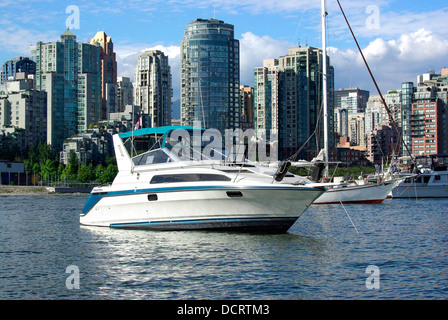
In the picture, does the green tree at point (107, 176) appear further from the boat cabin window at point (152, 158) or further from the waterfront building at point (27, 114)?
the boat cabin window at point (152, 158)

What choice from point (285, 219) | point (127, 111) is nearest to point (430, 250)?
point (285, 219)

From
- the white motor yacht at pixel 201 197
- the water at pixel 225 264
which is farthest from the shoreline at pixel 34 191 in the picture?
the white motor yacht at pixel 201 197

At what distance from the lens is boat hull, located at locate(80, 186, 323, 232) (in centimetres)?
2552

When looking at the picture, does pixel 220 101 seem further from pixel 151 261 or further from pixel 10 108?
pixel 151 261

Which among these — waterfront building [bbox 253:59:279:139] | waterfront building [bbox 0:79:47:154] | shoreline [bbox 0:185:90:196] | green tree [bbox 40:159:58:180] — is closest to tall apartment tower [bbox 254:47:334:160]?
waterfront building [bbox 253:59:279:139]

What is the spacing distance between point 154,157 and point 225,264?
10.6 m

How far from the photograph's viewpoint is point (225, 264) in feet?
66.3

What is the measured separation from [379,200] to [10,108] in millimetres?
159635

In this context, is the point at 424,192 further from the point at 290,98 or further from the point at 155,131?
the point at 290,98

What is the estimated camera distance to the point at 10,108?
633 ft

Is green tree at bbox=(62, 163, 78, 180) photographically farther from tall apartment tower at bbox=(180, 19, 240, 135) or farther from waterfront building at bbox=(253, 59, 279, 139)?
waterfront building at bbox=(253, 59, 279, 139)

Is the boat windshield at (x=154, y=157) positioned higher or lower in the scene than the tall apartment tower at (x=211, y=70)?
lower

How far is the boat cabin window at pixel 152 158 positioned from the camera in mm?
29125

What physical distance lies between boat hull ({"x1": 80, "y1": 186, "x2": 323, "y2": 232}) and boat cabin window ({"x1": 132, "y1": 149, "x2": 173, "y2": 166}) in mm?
2154
